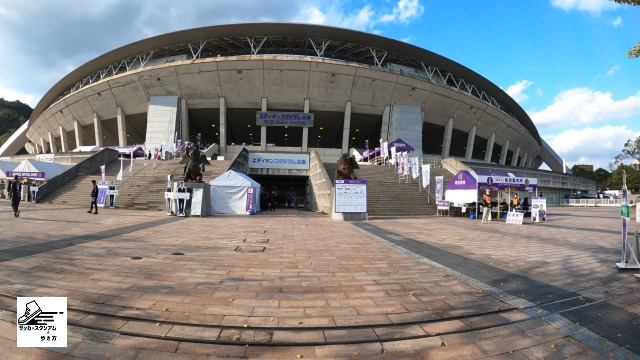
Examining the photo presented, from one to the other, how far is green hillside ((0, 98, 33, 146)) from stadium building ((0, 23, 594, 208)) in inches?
2202

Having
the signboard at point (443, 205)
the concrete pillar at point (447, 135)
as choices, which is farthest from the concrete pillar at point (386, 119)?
the signboard at point (443, 205)

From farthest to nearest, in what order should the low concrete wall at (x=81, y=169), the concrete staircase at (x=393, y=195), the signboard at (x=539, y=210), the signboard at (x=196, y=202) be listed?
the low concrete wall at (x=81, y=169) → the concrete staircase at (x=393, y=195) → the signboard at (x=539, y=210) → the signboard at (x=196, y=202)

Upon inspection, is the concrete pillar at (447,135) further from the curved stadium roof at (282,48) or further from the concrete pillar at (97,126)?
the concrete pillar at (97,126)

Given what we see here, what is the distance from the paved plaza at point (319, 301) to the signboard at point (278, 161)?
24.4 m

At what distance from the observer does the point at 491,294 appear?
167 inches

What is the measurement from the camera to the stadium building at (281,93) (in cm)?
3512

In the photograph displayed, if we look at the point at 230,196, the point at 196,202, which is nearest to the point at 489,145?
the point at 230,196

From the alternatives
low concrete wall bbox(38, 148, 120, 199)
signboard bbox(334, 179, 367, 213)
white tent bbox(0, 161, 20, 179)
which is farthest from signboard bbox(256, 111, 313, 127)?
signboard bbox(334, 179, 367, 213)

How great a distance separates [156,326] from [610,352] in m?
4.46

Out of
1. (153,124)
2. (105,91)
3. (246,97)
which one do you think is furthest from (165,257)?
(105,91)

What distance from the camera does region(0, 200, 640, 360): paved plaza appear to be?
107 inches

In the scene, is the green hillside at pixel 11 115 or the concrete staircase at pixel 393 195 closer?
the concrete staircase at pixel 393 195

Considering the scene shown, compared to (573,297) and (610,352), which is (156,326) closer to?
(610,352)

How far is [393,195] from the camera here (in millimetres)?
20641
